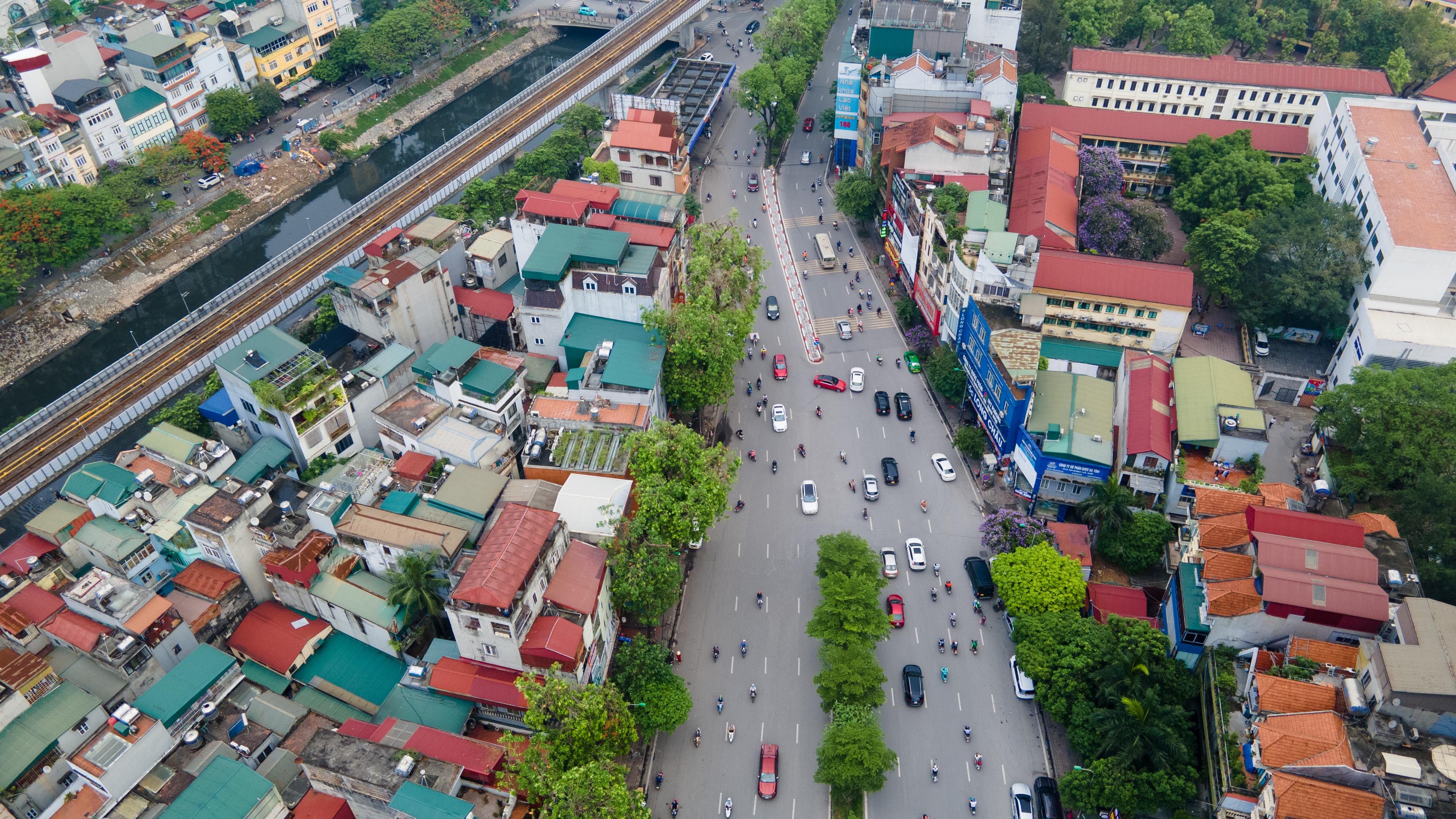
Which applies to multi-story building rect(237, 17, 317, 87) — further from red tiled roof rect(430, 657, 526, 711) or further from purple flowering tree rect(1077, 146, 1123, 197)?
purple flowering tree rect(1077, 146, 1123, 197)

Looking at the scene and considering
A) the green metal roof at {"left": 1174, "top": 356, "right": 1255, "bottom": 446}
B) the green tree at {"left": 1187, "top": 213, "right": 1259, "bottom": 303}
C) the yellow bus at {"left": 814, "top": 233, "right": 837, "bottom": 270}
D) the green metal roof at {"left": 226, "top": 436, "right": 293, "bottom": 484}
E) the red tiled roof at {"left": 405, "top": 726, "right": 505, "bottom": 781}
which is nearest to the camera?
the red tiled roof at {"left": 405, "top": 726, "right": 505, "bottom": 781}

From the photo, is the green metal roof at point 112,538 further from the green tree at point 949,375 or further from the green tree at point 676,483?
the green tree at point 949,375

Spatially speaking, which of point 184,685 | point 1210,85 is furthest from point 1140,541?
point 1210,85

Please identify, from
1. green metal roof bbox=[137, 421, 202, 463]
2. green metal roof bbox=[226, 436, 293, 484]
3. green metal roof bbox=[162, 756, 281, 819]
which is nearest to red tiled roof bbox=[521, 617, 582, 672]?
green metal roof bbox=[162, 756, 281, 819]

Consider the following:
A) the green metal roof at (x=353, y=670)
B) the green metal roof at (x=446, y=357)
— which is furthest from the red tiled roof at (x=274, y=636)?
the green metal roof at (x=446, y=357)

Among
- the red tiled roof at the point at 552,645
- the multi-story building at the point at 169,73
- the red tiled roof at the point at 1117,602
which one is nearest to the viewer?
the red tiled roof at the point at 552,645
